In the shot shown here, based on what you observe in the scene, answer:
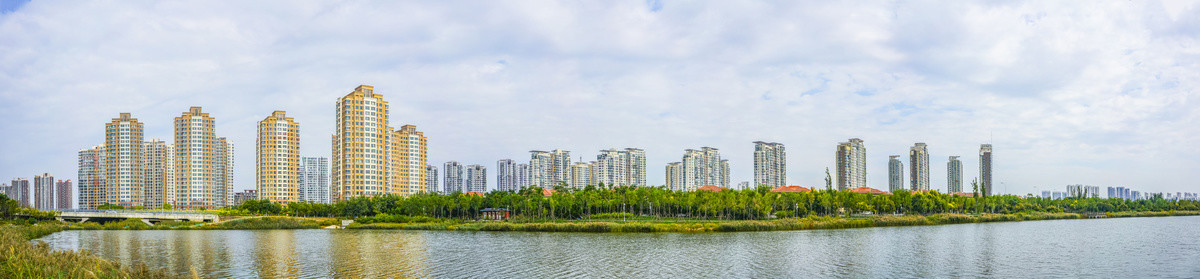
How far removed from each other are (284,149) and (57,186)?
94428 mm

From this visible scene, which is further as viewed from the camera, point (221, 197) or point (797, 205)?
point (221, 197)

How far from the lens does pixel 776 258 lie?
3897cm

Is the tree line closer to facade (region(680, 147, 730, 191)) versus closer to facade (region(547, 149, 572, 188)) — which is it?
facade (region(680, 147, 730, 191))

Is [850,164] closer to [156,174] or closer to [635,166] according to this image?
[635,166]

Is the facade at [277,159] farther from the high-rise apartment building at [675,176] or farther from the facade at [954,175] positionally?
the facade at [954,175]

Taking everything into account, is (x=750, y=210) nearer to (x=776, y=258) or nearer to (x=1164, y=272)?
(x=776, y=258)

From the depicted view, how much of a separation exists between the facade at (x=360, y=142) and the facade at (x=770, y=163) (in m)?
88.0

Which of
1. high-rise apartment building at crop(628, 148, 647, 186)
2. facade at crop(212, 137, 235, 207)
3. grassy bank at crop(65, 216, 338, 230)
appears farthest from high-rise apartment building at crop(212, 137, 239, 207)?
high-rise apartment building at crop(628, 148, 647, 186)

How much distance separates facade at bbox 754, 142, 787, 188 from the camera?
17175cm

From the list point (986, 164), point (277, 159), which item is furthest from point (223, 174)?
point (986, 164)

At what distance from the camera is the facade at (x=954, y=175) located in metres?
184

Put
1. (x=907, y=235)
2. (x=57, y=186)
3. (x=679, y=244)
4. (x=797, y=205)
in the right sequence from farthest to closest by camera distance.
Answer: (x=57, y=186)
(x=797, y=205)
(x=907, y=235)
(x=679, y=244)

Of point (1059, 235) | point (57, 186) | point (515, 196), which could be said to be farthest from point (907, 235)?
point (57, 186)

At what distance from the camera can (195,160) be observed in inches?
5325
